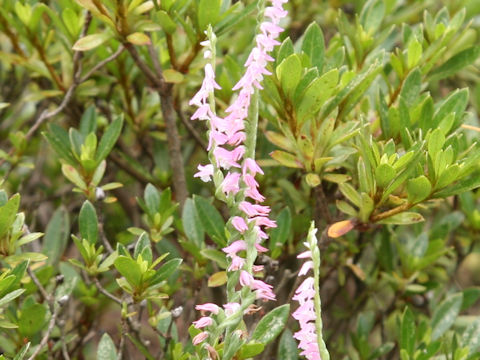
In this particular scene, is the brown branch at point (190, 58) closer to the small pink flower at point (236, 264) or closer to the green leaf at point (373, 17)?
the green leaf at point (373, 17)

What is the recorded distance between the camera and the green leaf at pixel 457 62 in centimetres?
214

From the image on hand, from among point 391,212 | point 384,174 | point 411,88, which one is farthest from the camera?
point 411,88

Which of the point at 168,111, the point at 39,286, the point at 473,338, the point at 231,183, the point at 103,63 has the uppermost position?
the point at 231,183

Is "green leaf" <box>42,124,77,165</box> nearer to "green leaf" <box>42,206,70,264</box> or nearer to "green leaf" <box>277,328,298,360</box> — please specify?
"green leaf" <box>42,206,70,264</box>

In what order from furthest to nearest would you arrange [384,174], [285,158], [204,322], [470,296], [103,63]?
[470,296] < [103,63] < [285,158] < [384,174] < [204,322]

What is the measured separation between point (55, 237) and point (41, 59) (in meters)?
0.60

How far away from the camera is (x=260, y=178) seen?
2150mm

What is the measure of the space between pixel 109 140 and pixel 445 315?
1207 mm

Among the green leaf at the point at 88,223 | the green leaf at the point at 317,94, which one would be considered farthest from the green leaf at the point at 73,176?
the green leaf at the point at 317,94

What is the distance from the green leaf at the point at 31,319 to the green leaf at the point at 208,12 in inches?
35.1

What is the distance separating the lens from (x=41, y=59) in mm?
2279

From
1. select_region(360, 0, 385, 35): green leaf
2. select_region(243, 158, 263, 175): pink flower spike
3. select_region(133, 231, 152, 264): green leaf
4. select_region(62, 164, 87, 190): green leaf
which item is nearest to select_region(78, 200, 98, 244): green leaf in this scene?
select_region(62, 164, 87, 190): green leaf

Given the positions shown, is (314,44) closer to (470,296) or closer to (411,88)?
(411,88)

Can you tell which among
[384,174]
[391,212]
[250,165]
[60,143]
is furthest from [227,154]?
[60,143]
